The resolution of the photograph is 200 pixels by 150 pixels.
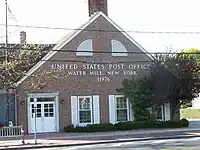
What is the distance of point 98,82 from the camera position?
3600 centimetres

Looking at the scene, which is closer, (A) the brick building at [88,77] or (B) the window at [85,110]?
(A) the brick building at [88,77]

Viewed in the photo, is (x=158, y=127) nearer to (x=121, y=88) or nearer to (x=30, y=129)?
(x=121, y=88)

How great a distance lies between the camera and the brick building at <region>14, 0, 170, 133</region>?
113 ft

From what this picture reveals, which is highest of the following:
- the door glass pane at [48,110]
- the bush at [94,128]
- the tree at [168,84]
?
the tree at [168,84]

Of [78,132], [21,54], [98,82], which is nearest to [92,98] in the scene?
[98,82]

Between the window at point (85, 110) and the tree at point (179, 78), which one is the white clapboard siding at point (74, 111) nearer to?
the window at point (85, 110)

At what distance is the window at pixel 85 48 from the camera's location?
35.6 m

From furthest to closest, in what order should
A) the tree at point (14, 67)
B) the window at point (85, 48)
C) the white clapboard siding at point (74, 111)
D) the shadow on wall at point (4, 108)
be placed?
the window at point (85, 48) → the white clapboard siding at point (74, 111) → the shadow on wall at point (4, 108) → the tree at point (14, 67)

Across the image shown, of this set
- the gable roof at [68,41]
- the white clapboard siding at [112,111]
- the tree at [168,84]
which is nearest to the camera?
the gable roof at [68,41]

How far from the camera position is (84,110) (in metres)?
35.5

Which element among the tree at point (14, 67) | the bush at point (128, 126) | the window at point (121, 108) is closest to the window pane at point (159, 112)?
the bush at point (128, 126)

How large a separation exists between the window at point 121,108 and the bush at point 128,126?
1803mm

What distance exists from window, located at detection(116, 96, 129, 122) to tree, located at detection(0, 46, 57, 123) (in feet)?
19.0

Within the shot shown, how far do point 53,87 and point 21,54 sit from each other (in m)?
4.12
